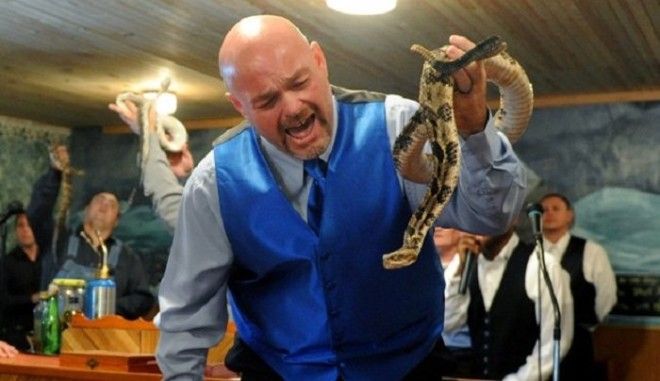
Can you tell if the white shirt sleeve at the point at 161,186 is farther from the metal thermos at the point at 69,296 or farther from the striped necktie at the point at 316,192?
the striped necktie at the point at 316,192

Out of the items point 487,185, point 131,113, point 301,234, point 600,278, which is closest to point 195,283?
point 301,234

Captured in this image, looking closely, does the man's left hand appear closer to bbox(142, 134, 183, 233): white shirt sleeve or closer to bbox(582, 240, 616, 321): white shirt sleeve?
bbox(142, 134, 183, 233): white shirt sleeve

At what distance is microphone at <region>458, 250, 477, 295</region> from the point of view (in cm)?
427

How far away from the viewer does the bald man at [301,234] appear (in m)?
1.36

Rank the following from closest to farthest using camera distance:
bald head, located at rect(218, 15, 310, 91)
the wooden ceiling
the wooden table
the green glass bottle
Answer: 1. bald head, located at rect(218, 15, 310, 91)
2. the wooden table
3. the green glass bottle
4. the wooden ceiling

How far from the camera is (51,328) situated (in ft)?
11.5

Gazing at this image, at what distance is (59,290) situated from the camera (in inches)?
139

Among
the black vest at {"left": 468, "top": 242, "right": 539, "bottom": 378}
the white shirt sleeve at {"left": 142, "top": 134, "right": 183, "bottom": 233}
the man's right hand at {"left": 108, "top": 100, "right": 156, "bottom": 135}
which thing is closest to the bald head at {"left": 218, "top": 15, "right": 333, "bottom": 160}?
the white shirt sleeve at {"left": 142, "top": 134, "right": 183, "bottom": 233}

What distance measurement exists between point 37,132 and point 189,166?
3.65m

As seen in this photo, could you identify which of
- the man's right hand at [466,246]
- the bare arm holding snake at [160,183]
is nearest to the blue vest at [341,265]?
the bare arm holding snake at [160,183]

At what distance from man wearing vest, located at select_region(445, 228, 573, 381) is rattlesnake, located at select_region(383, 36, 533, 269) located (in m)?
2.93

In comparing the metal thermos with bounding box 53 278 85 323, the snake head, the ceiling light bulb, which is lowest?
the metal thermos with bounding box 53 278 85 323

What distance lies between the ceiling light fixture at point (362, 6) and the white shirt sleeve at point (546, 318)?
1360 millimetres

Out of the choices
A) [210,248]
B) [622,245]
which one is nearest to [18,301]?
[622,245]
